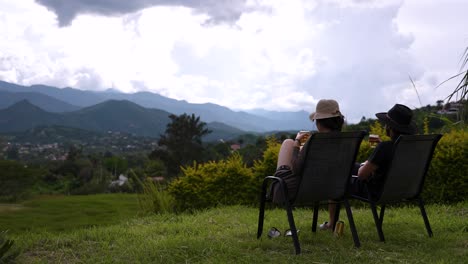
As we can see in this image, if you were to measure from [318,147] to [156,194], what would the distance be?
14.6ft

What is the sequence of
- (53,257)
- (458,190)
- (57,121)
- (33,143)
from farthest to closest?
1. (57,121)
2. (33,143)
3. (458,190)
4. (53,257)

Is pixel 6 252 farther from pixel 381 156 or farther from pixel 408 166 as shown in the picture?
pixel 408 166

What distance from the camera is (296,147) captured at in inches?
177

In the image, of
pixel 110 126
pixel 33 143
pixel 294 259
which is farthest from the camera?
pixel 110 126

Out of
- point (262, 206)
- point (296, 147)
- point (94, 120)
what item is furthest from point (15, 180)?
point (94, 120)

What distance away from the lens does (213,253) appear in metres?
4.13

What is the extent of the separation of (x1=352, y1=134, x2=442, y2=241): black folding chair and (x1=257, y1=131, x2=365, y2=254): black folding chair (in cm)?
35

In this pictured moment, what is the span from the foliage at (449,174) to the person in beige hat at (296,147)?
11.8 feet

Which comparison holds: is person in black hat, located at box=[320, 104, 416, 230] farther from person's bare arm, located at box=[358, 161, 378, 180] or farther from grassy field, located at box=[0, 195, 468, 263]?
grassy field, located at box=[0, 195, 468, 263]

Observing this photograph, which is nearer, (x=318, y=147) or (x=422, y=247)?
(x=318, y=147)

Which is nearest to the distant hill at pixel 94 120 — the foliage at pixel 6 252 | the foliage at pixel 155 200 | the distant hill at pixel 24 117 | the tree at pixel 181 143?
the distant hill at pixel 24 117

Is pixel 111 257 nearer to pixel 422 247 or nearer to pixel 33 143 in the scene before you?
pixel 422 247

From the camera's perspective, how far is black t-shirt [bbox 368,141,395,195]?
460cm

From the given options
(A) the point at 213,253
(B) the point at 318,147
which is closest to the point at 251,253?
(A) the point at 213,253
